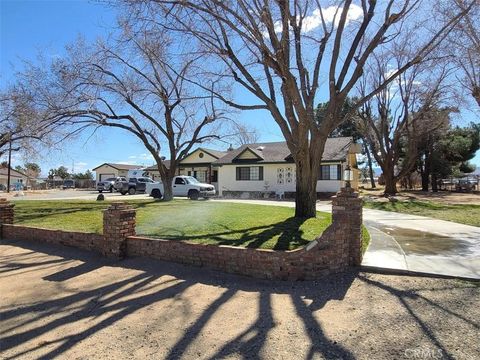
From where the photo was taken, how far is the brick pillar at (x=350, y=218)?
7176mm

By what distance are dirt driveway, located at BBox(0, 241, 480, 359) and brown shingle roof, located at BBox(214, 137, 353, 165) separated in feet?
72.8

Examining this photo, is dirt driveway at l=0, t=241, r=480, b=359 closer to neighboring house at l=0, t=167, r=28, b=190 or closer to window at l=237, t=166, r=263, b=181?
window at l=237, t=166, r=263, b=181

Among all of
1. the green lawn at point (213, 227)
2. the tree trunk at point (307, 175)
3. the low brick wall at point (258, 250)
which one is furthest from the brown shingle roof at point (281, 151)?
the low brick wall at point (258, 250)

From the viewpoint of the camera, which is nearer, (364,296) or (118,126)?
(364,296)

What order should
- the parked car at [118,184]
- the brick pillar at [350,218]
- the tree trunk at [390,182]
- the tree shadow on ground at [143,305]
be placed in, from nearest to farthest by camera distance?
1. the tree shadow on ground at [143,305]
2. the brick pillar at [350,218]
3. the tree trunk at [390,182]
4. the parked car at [118,184]

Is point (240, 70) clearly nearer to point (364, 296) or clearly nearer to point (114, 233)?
point (114, 233)

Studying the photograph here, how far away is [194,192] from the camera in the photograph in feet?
87.1

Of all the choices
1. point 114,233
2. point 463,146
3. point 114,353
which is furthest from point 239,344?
point 463,146

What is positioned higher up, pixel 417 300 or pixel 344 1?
pixel 344 1

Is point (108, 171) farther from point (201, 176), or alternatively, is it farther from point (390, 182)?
point (390, 182)

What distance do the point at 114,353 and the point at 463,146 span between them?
4269 cm

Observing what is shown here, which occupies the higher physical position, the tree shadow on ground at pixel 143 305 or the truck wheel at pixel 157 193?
the truck wheel at pixel 157 193

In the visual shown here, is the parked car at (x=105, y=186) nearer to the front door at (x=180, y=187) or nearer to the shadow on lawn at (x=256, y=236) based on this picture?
the front door at (x=180, y=187)

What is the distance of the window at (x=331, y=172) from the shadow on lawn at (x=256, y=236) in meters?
18.8
